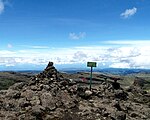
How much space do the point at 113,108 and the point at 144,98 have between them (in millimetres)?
14336

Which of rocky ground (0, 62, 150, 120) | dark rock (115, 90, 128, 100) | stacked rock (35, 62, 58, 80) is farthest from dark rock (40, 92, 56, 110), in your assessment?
dark rock (115, 90, 128, 100)

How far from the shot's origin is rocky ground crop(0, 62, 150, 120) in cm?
3762

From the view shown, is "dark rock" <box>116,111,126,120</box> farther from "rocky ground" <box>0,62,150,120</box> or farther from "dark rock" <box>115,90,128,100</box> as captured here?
"dark rock" <box>115,90,128,100</box>

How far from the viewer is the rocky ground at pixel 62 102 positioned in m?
37.6

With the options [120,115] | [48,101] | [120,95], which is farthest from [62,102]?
[120,95]

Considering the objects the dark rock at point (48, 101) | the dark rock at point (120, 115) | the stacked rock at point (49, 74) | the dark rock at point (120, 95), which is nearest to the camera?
the dark rock at point (120, 115)

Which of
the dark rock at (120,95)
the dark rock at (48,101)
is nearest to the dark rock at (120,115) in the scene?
the dark rock at (48,101)

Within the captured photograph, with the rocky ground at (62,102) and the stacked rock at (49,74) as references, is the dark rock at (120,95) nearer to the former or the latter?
the rocky ground at (62,102)

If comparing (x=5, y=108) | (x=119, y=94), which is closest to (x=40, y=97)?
(x=5, y=108)

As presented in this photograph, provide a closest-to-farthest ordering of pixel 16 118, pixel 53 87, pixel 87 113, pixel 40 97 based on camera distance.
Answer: pixel 16 118
pixel 87 113
pixel 40 97
pixel 53 87

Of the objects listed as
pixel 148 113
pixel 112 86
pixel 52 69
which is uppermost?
pixel 52 69

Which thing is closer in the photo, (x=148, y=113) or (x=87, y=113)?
(x=87, y=113)

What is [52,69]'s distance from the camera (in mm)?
48500

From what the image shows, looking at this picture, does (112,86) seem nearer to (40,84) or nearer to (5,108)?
(40,84)
